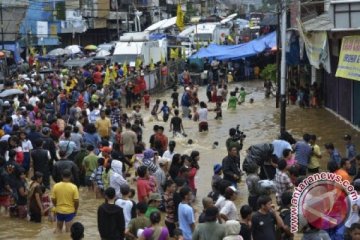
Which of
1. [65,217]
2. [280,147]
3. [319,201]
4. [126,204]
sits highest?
[319,201]

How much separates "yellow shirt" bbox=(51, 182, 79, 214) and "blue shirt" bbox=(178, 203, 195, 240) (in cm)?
212

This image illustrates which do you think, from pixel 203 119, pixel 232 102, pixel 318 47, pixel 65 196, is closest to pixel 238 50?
pixel 232 102

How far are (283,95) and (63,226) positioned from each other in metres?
10.0

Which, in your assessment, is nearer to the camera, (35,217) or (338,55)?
(35,217)

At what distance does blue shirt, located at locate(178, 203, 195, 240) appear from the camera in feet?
31.9

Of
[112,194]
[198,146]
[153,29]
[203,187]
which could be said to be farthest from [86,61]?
[112,194]

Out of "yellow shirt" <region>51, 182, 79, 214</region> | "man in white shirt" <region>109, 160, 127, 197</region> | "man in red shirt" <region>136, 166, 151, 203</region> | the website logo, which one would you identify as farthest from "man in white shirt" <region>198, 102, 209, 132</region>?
the website logo

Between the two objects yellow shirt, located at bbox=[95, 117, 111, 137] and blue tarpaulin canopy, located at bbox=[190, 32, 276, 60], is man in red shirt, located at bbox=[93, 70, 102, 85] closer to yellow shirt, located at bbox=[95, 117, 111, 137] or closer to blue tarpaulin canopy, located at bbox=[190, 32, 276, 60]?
blue tarpaulin canopy, located at bbox=[190, 32, 276, 60]

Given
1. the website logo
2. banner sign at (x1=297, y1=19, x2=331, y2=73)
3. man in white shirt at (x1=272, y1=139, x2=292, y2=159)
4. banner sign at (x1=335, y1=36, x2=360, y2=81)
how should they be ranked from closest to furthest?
the website logo
man in white shirt at (x1=272, y1=139, x2=292, y2=159)
banner sign at (x1=335, y1=36, x2=360, y2=81)
banner sign at (x1=297, y1=19, x2=331, y2=73)

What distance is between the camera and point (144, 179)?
38.3 feet

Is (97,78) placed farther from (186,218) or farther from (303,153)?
(186,218)

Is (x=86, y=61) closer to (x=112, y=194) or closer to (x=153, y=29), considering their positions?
(x=153, y=29)

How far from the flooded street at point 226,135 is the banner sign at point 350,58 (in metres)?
1.99

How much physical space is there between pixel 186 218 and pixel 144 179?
2.05 m
